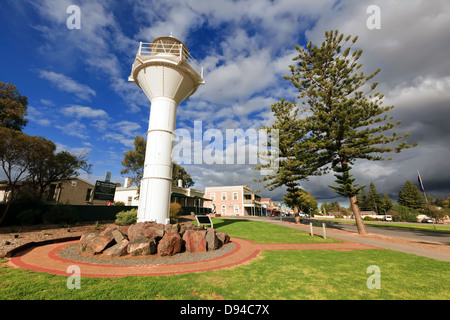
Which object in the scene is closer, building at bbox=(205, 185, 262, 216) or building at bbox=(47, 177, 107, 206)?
building at bbox=(47, 177, 107, 206)

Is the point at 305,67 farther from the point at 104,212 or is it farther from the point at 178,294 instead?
the point at 104,212

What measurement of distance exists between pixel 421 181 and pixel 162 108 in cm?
3095

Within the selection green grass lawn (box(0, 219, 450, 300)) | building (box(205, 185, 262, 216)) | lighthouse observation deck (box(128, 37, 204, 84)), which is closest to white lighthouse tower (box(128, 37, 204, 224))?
lighthouse observation deck (box(128, 37, 204, 84))

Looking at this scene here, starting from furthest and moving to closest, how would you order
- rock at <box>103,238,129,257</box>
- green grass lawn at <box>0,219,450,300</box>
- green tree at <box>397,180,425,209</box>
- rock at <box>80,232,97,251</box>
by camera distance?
green tree at <box>397,180,425,209</box>, rock at <box>80,232,97,251</box>, rock at <box>103,238,129,257</box>, green grass lawn at <box>0,219,450,300</box>

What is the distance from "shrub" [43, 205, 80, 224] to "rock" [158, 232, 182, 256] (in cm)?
1282

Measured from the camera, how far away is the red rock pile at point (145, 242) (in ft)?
25.4

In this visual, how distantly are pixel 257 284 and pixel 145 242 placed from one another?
514cm

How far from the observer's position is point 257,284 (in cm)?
494

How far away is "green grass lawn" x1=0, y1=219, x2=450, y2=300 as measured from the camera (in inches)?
167

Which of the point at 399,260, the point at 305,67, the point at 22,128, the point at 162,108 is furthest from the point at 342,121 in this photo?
the point at 22,128

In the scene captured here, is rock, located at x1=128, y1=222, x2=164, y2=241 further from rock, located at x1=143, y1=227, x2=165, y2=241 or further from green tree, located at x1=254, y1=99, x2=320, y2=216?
green tree, located at x1=254, y1=99, x2=320, y2=216

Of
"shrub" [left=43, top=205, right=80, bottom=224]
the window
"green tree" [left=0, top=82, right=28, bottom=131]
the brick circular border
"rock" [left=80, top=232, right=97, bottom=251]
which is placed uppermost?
"green tree" [left=0, top=82, right=28, bottom=131]

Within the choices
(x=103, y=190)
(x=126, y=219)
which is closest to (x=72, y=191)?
(x=103, y=190)

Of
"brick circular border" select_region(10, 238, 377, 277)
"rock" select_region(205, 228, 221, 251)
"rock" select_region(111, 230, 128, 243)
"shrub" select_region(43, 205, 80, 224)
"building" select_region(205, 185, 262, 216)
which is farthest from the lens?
"building" select_region(205, 185, 262, 216)
